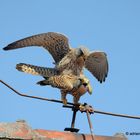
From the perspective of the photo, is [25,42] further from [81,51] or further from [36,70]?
[81,51]

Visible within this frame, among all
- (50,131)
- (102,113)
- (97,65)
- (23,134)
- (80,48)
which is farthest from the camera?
(97,65)

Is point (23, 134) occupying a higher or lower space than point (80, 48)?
lower

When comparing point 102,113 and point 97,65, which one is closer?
point 102,113

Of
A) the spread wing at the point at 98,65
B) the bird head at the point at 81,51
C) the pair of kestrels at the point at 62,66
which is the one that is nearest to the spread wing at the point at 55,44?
the pair of kestrels at the point at 62,66

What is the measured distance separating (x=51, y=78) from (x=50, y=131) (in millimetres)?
932

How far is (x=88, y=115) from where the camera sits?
6.00 m

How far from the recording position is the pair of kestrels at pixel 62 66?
6219 millimetres

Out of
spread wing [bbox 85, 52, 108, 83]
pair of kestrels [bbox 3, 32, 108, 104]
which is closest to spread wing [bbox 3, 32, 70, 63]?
pair of kestrels [bbox 3, 32, 108, 104]

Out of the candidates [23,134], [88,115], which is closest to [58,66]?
[88,115]

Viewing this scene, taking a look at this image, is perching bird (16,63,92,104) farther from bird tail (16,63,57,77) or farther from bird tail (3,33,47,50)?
bird tail (3,33,47,50)

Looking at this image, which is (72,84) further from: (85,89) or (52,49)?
(52,49)

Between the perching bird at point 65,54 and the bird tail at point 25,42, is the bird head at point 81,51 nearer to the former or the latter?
the perching bird at point 65,54

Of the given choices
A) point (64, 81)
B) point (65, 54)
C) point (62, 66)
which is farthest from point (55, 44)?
point (64, 81)

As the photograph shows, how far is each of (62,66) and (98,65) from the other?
0.92 meters
